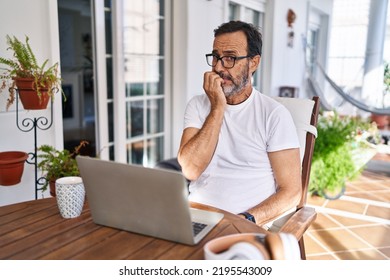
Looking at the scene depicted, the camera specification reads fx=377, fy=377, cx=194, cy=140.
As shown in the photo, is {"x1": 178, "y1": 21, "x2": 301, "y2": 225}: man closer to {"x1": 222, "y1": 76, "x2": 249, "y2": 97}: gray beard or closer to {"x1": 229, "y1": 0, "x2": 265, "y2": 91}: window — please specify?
{"x1": 222, "y1": 76, "x2": 249, "y2": 97}: gray beard

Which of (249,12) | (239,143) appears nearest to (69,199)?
(239,143)

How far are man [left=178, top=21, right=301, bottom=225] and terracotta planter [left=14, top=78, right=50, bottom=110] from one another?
2.25ft

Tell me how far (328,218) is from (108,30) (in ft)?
6.45

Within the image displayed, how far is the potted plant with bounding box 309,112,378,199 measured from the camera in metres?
2.89

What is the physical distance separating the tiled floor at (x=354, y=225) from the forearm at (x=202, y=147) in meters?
1.08

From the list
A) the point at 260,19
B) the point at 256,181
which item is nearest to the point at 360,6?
the point at 260,19

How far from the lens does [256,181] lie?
1.32m

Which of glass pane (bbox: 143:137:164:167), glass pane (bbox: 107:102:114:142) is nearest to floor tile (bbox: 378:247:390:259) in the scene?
glass pane (bbox: 143:137:164:167)

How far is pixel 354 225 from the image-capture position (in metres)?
2.50

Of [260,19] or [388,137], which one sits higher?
[260,19]

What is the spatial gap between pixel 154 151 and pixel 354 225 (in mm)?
1546

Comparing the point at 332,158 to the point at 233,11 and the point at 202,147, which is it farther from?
the point at 202,147

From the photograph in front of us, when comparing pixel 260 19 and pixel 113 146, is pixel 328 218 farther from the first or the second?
pixel 260 19
